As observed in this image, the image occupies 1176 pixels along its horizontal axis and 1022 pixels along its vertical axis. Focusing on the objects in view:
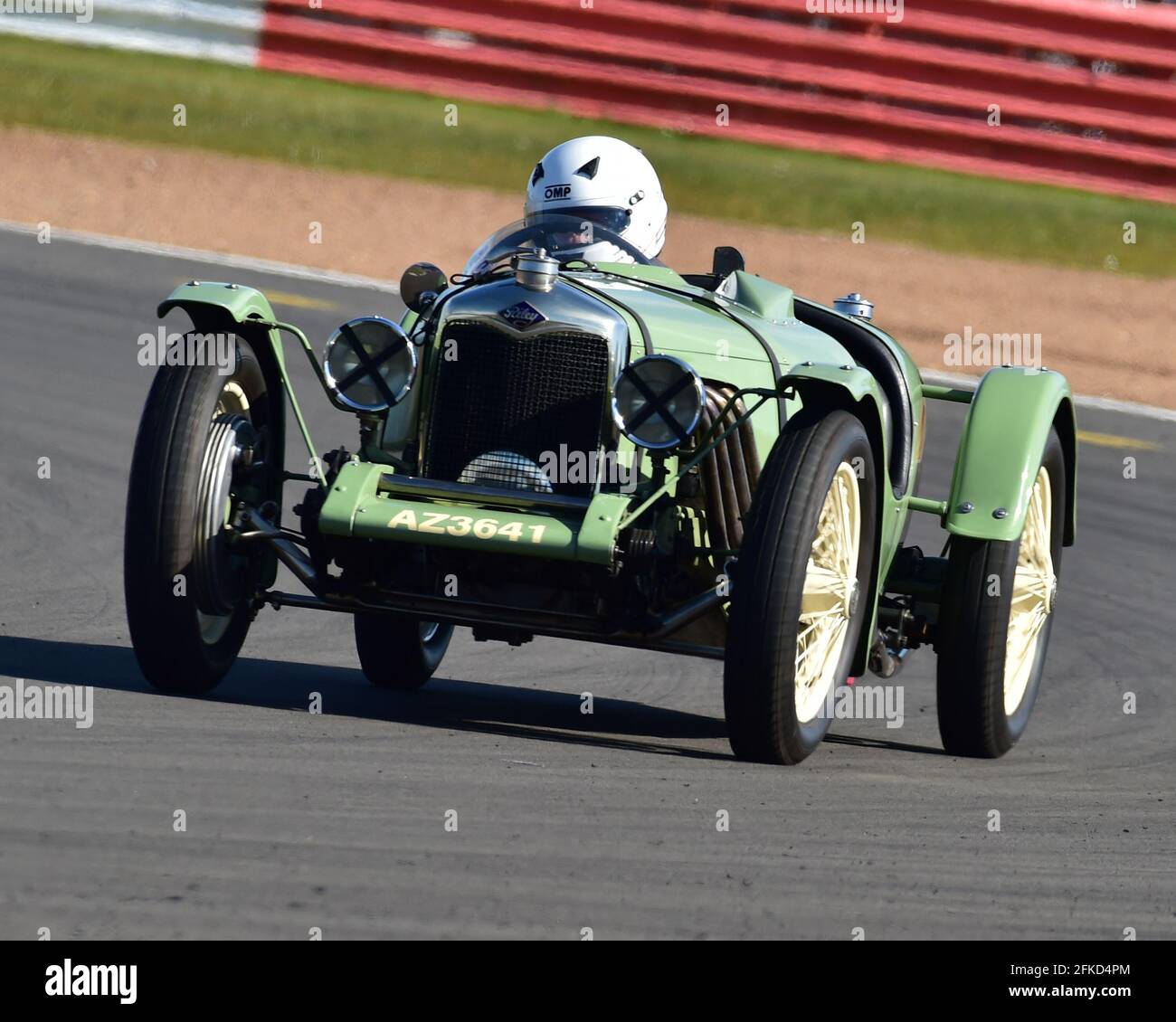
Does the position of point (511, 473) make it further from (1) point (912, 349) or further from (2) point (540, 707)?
(1) point (912, 349)

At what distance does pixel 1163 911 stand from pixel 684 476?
2.14 m

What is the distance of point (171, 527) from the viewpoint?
6.33m

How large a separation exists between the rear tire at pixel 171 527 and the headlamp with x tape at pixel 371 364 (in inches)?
13.8

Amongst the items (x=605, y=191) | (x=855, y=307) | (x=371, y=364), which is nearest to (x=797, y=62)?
(x=855, y=307)

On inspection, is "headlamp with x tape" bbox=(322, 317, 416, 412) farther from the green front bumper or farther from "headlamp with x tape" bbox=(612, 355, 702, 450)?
"headlamp with x tape" bbox=(612, 355, 702, 450)

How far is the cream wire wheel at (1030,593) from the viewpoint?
25.4 ft

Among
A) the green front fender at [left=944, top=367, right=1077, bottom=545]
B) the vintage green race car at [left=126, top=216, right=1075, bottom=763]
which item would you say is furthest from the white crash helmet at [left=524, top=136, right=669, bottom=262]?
the green front fender at [left=944, top=367, right=1077, bottom=545]

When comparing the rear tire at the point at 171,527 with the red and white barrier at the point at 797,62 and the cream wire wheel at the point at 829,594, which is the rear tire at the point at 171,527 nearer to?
the cream wire wheel at the point at 829,594

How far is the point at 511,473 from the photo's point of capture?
21.6ft

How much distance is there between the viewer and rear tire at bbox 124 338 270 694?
6.34 m

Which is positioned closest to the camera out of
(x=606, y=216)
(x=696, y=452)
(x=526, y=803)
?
(x=526, y=803)

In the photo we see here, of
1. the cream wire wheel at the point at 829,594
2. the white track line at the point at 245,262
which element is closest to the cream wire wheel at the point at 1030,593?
the cream wire wheel at the point at 829,594

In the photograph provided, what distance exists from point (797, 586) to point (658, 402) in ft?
2.39

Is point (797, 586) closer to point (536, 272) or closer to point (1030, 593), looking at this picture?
point (536, 272)
